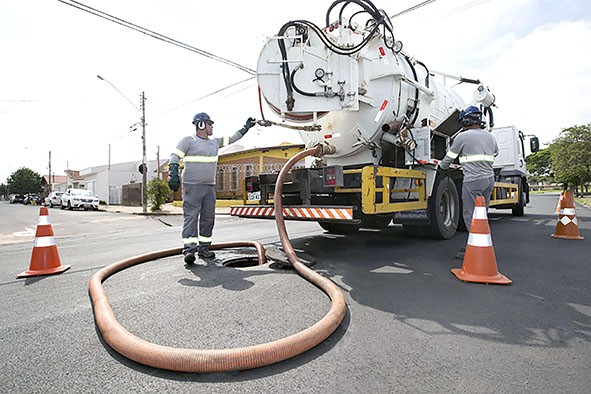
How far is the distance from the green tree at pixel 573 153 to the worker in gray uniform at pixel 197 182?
27519 millimetres

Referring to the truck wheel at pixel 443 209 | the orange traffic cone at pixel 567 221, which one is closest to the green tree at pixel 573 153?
the orange traffic cone at pixel 567 221

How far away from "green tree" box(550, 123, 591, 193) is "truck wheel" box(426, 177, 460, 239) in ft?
77.2

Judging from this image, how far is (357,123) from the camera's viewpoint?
4.82 metres

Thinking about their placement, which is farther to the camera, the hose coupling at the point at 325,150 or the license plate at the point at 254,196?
the license plate at the point at 254,196

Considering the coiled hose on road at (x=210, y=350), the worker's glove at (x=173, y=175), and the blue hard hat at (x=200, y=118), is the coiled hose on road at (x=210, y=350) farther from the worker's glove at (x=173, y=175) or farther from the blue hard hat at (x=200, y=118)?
the blue hard hat at (x=200, y=118)

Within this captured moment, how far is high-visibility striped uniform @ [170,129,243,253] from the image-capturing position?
4.07 m

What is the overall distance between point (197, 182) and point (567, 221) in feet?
20.4

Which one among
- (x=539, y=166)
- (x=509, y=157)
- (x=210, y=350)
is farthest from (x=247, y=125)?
(x=539, y=166)

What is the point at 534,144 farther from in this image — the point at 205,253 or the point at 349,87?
the point at 205,253

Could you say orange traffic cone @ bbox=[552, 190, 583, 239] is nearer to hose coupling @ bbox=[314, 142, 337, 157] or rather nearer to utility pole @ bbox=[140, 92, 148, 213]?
hose coupling @ bbox=[314, 142, 337, 157]


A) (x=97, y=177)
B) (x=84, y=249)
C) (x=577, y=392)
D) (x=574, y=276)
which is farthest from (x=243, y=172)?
(x=97, y=177)

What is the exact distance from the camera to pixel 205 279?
11.0 feet

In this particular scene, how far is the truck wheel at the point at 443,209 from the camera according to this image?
530cm

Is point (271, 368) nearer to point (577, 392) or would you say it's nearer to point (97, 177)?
point (577, 392)
